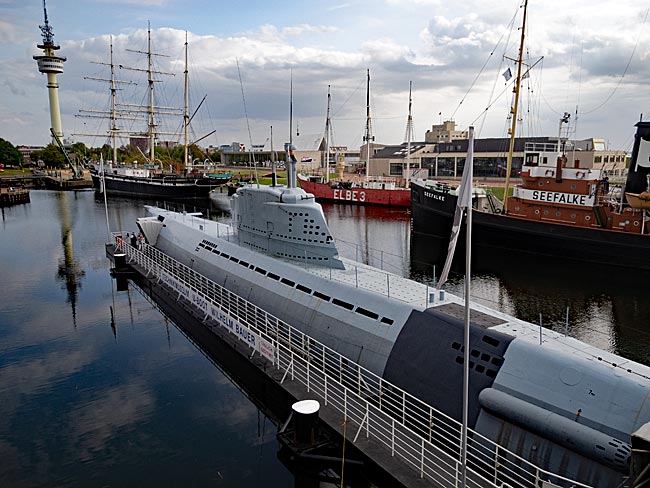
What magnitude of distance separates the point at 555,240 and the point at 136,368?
2248 centimetres

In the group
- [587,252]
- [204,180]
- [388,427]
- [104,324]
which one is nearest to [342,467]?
[388,427]

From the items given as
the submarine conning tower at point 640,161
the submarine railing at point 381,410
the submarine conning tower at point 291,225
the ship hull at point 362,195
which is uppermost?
the submarine conning tower at point 640,161

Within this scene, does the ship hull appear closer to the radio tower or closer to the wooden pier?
the wooden pier

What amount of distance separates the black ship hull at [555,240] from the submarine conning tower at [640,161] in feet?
9.80

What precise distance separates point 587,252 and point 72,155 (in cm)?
11150

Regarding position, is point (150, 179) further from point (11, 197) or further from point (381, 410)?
point (381, 410)

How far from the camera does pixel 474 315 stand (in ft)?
32.8

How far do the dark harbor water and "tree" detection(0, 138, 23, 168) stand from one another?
10329 cm

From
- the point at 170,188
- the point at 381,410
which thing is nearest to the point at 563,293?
the point at 381,410

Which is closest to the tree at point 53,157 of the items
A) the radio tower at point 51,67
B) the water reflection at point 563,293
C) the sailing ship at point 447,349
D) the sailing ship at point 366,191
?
the radio tower at point 51,67

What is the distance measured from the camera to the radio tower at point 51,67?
339 ft

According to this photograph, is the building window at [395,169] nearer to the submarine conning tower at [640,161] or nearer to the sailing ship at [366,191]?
the sailing ship at [366,191]

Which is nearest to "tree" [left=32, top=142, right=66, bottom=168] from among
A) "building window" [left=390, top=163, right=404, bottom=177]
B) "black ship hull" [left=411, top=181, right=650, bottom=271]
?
"building window" [left=390, top=163, right=404, bottom=177]

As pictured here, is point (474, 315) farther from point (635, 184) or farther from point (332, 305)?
point (635, 184)
